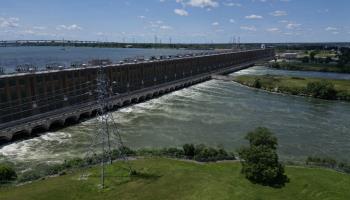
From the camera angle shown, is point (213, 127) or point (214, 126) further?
point (214, 126)

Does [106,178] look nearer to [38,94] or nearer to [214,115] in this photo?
[38,94]

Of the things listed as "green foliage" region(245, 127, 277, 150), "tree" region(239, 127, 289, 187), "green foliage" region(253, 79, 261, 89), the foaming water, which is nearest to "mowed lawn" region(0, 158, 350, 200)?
"tree" region(239, 127, 289, 187)

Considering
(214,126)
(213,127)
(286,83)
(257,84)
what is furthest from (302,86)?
(213,127)

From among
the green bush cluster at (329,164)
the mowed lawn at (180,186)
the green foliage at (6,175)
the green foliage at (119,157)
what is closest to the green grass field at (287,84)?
the green bush cluster at (329,164)

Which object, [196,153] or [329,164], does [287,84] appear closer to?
[329,164]

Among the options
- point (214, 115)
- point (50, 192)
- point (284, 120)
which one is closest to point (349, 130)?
point (284, 120)
